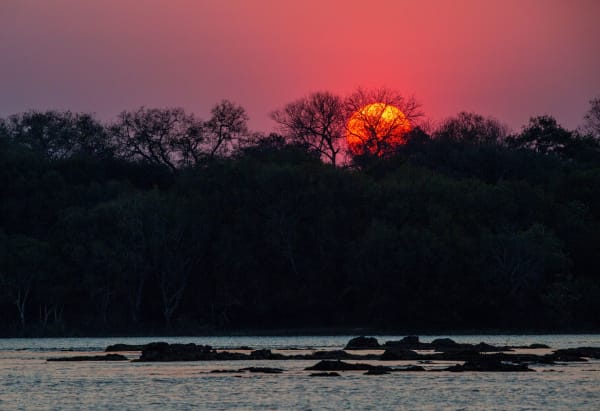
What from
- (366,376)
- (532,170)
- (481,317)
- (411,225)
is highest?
(532,170)

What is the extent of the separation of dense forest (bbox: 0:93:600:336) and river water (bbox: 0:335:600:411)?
36.5 m

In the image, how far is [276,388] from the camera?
50688 millimetres

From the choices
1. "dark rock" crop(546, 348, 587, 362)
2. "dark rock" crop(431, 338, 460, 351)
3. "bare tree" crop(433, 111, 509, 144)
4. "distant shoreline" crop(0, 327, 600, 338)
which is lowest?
"dark rock" crop(546, 348, 587, 362)

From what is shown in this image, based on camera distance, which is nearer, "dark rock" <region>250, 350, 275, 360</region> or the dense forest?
"dark rock" <region>250, 350, 275, 360</region>

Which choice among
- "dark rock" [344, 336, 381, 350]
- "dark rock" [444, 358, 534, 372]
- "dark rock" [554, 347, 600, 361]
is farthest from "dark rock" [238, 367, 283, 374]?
"dark rock" [344, 336, 381, 350]

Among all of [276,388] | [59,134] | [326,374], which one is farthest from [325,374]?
[59,134]

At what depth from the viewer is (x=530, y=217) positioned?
106 m

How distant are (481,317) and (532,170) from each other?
2213cm

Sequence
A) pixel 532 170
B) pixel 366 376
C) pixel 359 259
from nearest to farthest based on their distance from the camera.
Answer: pixel 366 376 < pixel 359 259 < pixel 532 170

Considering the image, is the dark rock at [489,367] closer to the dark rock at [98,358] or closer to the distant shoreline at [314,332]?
the dark rock at [98,358]

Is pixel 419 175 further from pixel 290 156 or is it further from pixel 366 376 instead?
pixel 366 376

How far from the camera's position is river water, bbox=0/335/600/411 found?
45.0 meters

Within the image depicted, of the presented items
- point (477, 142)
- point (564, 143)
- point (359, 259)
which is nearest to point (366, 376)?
point (359, 259)

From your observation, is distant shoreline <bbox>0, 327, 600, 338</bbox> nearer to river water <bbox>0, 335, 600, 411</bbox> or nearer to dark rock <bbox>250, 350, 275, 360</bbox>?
dark rock <bbox>250, 350, 275, 360</bbox>
